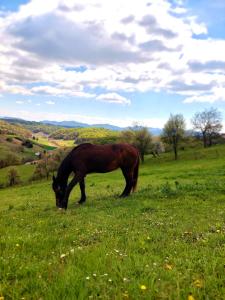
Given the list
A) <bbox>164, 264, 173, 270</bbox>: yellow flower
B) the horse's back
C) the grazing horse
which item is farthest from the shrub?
<bbox>164, 264, 173, 270</bbox>: yellow flower

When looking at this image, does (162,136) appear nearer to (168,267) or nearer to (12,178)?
(12,178)

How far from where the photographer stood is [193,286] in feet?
17.2

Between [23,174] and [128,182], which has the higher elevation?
[128,182]

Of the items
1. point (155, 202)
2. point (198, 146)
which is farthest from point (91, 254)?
point (198, 146)

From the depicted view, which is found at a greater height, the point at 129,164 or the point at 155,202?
the point at 129,164

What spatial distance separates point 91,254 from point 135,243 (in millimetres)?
1436

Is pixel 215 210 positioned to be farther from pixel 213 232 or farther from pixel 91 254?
pixel 91 254

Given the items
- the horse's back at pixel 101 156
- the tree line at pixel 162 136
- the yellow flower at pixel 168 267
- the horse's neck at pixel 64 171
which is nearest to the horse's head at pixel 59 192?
the horse's neck at pixel 64 171

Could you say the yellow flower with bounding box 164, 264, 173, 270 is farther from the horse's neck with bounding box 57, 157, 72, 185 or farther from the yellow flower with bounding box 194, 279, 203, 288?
the horse's neck with bounding box 57, 157, 72, 185

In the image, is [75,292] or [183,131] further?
[183,131]

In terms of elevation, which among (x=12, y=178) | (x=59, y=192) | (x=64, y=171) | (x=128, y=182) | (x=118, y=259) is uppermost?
(x=64, y=171)

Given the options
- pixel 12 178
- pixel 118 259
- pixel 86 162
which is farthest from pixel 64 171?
pixel 12 178

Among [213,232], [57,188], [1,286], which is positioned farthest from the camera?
[57,188]

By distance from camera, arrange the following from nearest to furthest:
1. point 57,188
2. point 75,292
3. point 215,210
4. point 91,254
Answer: point 75,292 → point 91,254 → point 215,210 → point 57,188
